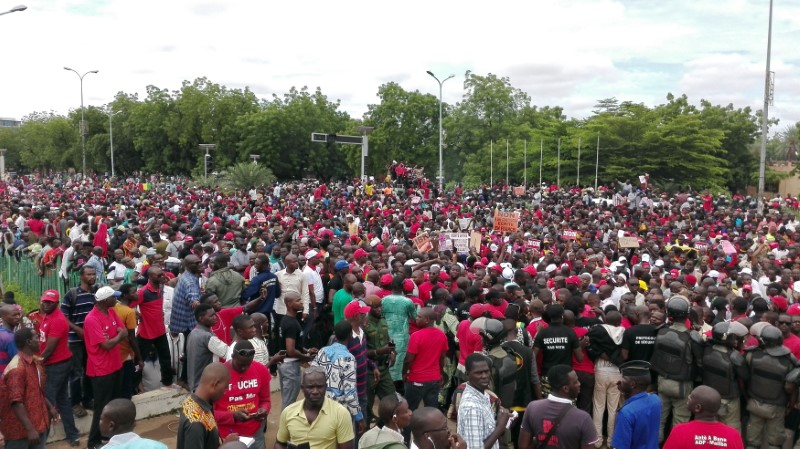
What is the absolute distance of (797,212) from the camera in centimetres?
3039

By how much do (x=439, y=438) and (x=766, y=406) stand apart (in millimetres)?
3802

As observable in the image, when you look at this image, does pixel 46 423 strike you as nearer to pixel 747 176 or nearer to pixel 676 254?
pixel 676 254

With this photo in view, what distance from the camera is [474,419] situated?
440 centimetres

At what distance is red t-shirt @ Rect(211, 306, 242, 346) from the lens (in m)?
6.62

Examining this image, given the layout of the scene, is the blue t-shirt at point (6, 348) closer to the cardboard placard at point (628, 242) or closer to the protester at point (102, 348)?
the protester at point (102, 348)

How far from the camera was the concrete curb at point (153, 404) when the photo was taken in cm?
681

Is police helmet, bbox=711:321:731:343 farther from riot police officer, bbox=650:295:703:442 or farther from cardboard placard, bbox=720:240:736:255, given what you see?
cardboard placard, bbox=720:240:736:255

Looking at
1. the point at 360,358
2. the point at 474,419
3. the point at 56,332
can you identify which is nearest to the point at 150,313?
the point at 56,332

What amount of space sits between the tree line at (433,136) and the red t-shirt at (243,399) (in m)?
38.2

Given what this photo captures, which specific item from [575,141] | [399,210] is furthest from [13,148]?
[399,210]

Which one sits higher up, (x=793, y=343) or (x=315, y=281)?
(x=315, y=281)

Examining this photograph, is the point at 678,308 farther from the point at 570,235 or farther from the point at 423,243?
the point at 570,235

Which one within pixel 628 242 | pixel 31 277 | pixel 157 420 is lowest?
pixel 157 420

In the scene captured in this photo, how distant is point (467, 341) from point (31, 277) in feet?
30.6
